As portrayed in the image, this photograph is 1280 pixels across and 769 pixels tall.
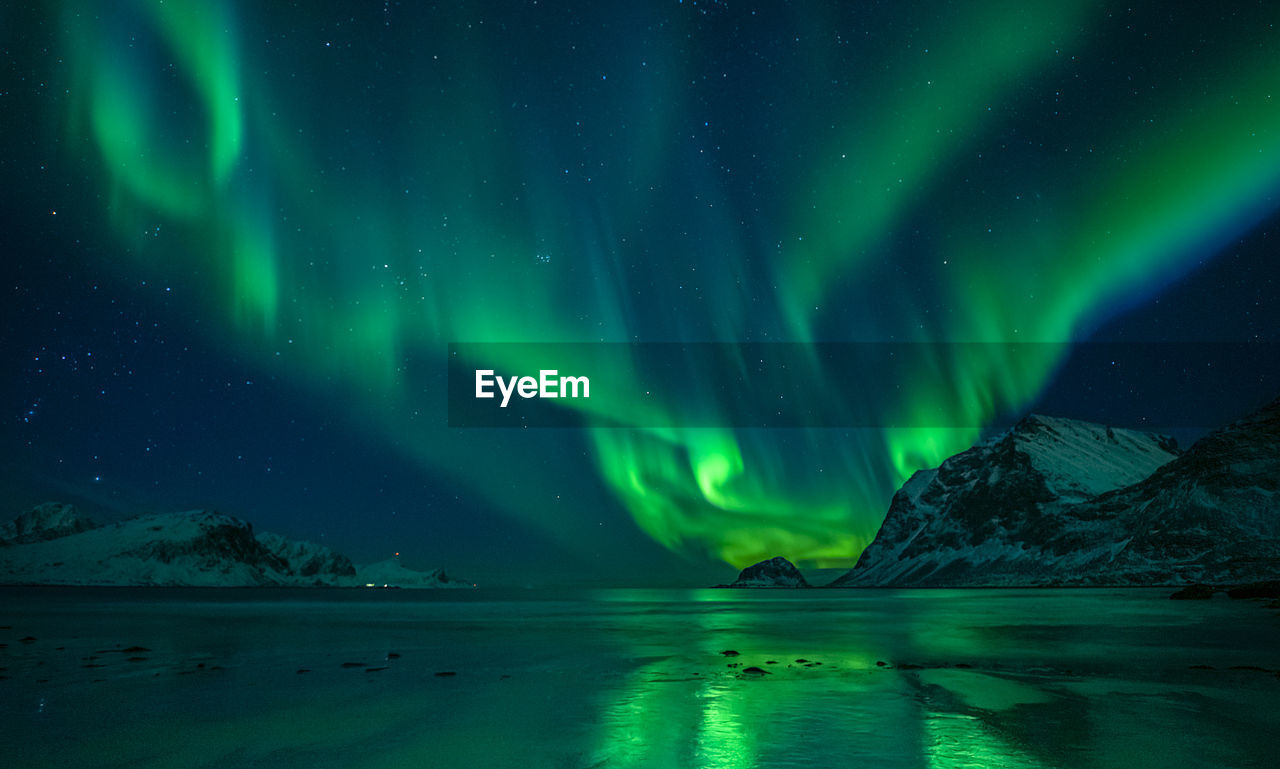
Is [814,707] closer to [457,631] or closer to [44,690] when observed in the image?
[44,690]

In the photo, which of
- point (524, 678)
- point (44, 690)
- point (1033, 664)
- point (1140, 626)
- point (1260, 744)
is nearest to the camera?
point (1260, 744)

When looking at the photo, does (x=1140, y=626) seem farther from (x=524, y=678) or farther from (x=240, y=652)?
(x=240, y=652)

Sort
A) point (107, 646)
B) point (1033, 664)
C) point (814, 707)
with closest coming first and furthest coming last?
point (814, 707)
point (1033, 664)
point (107, 646)

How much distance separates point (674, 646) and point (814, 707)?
23.4 m

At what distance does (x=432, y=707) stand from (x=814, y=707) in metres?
8.83

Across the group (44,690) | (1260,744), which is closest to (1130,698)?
(1260,744)

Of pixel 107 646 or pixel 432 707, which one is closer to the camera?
pixel 432 707

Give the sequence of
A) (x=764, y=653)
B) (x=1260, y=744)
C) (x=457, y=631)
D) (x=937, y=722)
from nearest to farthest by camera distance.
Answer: (x=1260, y=744) < (x=937, y=722) < (x=764, y=653) < (x=457, y=631)

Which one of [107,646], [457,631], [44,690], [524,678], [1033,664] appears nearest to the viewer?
[44,690]

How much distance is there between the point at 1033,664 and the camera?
28.8m

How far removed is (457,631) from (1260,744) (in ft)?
167

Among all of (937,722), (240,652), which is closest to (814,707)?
(937,722)

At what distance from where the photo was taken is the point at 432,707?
782 inches

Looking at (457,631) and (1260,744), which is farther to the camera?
(457,631)
